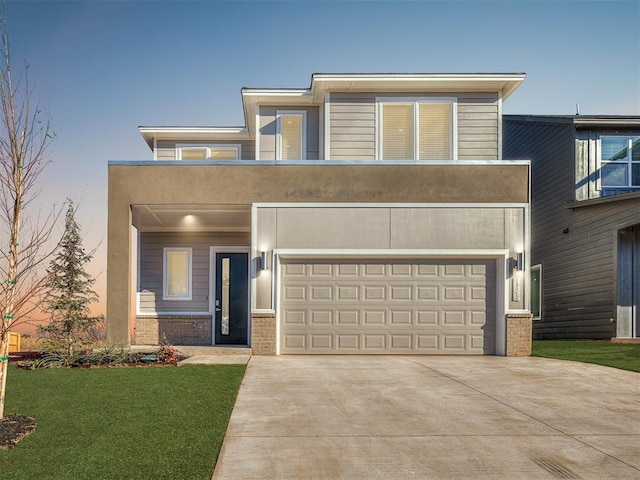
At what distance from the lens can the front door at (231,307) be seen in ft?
53.3

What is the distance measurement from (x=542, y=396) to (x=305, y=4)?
1215 centimetres

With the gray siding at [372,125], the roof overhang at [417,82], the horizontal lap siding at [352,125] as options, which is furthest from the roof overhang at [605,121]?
the horizontal lap siding at [352,125]

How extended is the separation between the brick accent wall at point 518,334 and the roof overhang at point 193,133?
9878 millimetres

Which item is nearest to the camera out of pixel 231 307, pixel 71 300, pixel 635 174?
pixel 71 300

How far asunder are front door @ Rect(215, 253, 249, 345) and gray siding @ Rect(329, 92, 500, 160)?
4.43 meters

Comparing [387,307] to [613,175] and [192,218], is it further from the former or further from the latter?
[613,175]

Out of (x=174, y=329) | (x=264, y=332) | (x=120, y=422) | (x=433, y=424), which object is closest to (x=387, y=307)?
(x=264, y=332)

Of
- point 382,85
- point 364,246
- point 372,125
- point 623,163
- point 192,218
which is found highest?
point 382,85

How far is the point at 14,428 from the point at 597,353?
12.5 metres

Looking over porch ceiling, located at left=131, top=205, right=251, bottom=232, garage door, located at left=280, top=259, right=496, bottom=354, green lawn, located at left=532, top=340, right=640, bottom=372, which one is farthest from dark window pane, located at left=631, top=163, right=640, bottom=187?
porch ceiling, located at left=131, top=205, right=251, bottom=232

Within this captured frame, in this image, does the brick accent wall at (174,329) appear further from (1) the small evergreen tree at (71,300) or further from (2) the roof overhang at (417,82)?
(2) the roof overhang at (417,82)

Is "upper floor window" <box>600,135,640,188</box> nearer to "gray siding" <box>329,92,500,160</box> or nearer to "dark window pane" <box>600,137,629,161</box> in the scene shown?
"dark window pane" <box>600,137,629,161</box>

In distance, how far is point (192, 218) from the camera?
1483 cm

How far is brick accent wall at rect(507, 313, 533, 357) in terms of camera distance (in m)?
12.9
